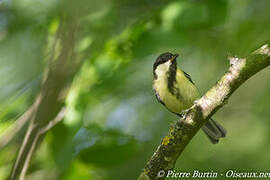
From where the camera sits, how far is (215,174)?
10.6ft

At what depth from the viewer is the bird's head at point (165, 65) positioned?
13.0ft

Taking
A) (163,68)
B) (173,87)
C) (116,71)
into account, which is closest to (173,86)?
(173,87)

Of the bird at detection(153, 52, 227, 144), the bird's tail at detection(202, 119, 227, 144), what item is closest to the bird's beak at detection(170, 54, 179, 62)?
the bird at detection(153, 52, 227, 144)

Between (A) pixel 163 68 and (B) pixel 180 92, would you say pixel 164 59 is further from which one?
(B) pixel 180 92

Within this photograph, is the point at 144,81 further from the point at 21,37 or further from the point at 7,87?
the point at 7,87

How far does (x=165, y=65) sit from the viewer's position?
4.00m

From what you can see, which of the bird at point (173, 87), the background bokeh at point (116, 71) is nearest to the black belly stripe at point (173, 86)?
the bird at point (173, 87)

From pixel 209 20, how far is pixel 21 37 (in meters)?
1.39

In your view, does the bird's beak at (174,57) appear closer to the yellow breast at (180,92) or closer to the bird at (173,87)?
the bird at (173,87)

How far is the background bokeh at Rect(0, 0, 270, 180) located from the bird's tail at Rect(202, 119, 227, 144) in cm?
12

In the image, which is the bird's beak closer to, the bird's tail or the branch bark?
the bird's tail

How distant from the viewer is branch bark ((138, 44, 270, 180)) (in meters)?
2.17

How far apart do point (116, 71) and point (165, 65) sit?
1144 mm

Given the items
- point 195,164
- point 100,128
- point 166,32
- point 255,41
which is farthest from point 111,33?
point 195,164
